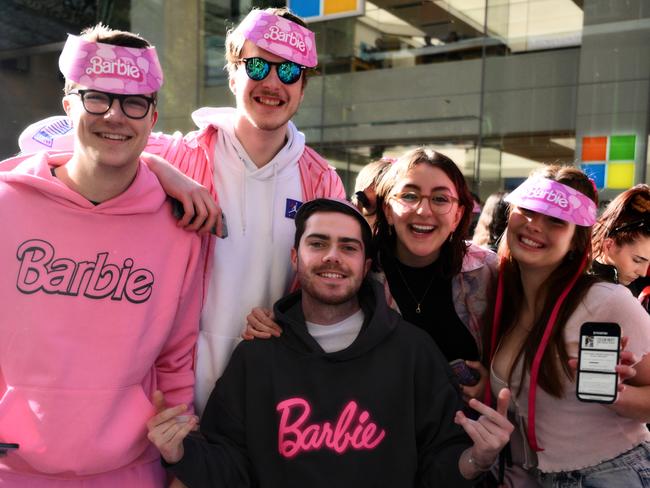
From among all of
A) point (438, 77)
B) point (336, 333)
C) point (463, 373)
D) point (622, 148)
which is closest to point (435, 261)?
point (463, 373)

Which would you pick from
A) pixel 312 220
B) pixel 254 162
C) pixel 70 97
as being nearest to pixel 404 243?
pixel 312 220

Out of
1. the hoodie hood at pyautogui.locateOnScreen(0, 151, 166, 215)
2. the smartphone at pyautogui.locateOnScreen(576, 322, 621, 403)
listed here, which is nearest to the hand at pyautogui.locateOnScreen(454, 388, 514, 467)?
the smartphone at pyautogui.locateOnScreen(576, 322, 621, 403)

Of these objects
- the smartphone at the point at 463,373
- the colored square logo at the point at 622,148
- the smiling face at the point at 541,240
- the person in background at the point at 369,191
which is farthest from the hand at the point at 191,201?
the colored square logo at the point at 622,148

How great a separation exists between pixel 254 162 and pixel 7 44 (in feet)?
36.8

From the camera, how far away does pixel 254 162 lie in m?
2.75

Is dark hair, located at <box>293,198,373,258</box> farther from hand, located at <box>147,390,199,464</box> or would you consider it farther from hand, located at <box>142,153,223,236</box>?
hand, located at <box>147,390,199,464</box>

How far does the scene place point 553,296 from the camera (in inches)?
101

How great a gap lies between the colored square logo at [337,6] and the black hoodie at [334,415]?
6.73 metres

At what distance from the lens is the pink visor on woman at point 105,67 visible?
213 centimetres

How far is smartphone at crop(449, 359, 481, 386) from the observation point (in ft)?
8.50

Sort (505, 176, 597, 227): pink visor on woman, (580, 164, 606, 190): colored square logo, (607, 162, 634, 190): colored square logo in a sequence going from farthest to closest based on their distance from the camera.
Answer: (580, 164, 606, 190): colored square logo → (607, 162, 634, 190): colored square logo → (505, 176, 597, 227): pink visor on woman

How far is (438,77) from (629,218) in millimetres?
7294

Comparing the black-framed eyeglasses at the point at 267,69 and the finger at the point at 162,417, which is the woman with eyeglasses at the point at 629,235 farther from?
the finger at the point at 162,417

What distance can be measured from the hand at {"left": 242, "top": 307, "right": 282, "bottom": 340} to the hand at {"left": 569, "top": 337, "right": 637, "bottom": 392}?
1148 millimetres
